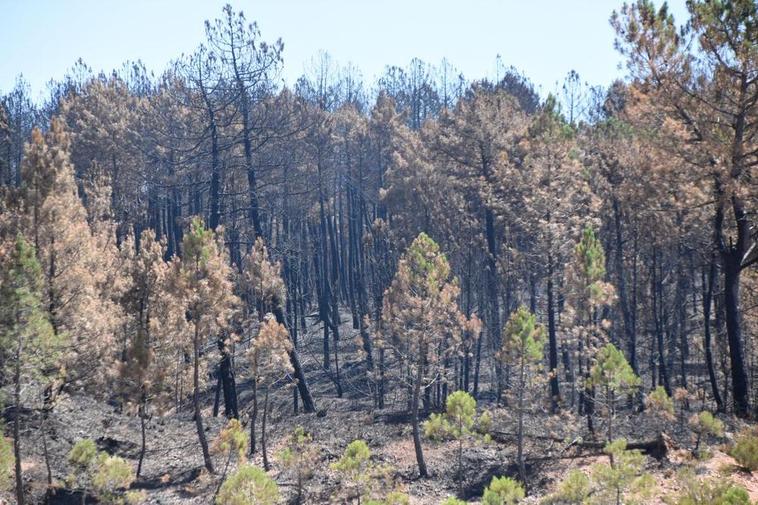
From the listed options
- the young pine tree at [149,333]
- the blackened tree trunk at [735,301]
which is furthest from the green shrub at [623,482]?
the young pine tree at [149,333]

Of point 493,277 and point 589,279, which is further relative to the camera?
point 493,277

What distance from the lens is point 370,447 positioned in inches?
779

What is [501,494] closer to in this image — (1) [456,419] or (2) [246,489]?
(2) [246,489]

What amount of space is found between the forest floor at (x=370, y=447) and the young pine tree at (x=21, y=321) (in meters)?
3.91

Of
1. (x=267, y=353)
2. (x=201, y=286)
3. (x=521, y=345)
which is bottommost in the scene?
(x=267, y=353)

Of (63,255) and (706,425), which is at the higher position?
(63,255)

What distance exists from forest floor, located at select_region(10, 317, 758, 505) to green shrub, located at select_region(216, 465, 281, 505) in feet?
16.1

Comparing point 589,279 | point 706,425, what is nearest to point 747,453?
point 706,425

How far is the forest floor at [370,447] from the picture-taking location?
15422mm

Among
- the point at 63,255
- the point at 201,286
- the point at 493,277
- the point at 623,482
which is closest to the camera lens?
the point at 623,482

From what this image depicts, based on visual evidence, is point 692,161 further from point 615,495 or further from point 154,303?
point 154,303

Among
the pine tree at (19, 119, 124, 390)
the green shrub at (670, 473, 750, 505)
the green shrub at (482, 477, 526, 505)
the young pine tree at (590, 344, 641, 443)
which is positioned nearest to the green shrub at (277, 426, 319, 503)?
the green shrub at (482, 477, 526, 505)

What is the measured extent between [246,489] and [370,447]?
9108 millimetres

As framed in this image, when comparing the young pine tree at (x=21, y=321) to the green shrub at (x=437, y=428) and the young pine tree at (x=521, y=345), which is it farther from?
the young pine tree at (x=521, y=345)
